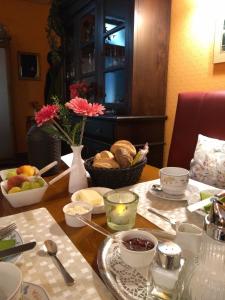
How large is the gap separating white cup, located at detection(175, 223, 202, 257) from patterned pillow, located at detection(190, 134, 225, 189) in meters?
0.80

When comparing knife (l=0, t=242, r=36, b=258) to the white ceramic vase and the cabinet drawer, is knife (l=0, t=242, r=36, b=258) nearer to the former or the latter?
the white ceramic vase

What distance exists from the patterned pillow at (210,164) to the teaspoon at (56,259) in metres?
0.92

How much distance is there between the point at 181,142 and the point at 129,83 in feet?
2.37

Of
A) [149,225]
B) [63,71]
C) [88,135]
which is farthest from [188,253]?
[63,71]

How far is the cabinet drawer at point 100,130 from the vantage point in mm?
2150

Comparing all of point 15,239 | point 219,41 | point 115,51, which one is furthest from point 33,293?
point 115,51

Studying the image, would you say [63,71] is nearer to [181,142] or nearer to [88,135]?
[88,135]


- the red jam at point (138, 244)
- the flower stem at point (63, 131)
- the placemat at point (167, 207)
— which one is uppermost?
the flower stem at point (63, 131)

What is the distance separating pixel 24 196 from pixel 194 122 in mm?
1218

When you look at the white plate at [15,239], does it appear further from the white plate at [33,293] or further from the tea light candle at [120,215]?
the tea light candle at [120,215]

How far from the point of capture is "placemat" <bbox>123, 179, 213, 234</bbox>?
2.37ft

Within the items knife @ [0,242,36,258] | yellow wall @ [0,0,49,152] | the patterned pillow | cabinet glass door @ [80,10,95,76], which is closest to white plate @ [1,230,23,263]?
knife @ [0,242,36,258]

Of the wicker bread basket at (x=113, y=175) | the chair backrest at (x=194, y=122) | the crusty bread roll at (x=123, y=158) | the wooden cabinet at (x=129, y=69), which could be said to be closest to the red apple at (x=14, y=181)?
the wicker bread basket at (x=113, y=175)

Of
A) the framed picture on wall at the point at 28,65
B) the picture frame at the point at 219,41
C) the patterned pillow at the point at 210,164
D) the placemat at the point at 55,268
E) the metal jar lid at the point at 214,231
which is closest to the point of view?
the metal jar lid at the point at 214,231
